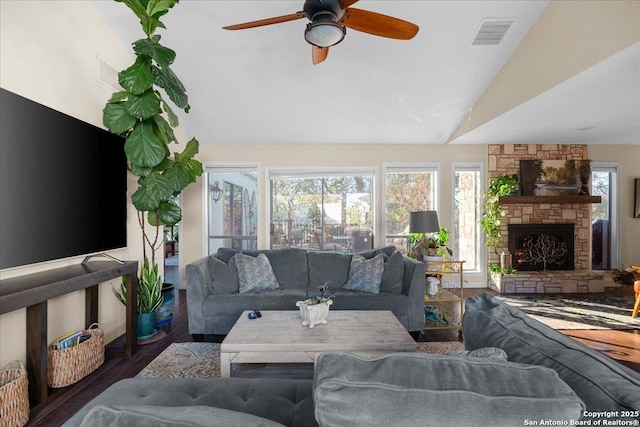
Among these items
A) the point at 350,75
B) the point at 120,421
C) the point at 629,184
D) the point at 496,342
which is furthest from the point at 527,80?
the point at 120,421

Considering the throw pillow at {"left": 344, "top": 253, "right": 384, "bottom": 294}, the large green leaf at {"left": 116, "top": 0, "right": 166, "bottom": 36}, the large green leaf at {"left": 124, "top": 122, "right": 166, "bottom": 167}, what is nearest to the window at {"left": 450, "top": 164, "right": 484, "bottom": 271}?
the throw pillow at {"left": 344, "top": 253, "right": 384, "bottom": 294}

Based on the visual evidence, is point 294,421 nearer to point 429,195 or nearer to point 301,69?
point 301,69

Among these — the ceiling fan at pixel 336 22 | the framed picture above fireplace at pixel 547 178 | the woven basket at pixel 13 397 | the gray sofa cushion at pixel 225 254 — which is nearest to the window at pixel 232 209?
the gray sofa cushion at pixel 225 254

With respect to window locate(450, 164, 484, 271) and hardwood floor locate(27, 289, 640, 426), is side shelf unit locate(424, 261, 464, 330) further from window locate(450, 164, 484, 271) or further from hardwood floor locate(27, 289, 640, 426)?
window locate(450, 164, 484, 271)

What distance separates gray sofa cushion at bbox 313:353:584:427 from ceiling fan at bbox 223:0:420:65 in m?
2.04

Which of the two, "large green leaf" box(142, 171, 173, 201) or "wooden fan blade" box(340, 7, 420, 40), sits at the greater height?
"wooden fan blade" box(340, 7, 420, 40)

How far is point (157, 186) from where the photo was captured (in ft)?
9.88

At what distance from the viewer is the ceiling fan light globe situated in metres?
2.02

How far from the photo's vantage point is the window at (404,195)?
5.37 meters

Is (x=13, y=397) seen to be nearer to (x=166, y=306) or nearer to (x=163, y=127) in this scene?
(x=166, y=306)

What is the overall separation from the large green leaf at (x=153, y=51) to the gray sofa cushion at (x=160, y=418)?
2789 mm

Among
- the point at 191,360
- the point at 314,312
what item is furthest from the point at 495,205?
the point at 191,360

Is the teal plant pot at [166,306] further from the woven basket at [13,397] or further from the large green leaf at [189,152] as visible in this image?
the large green leaf at [189,152]

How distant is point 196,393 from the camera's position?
1.34m
